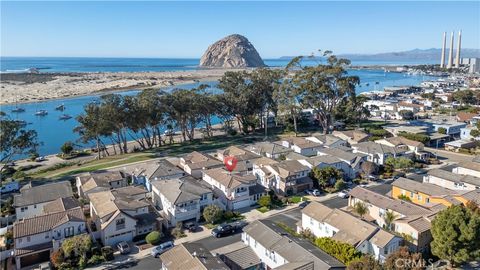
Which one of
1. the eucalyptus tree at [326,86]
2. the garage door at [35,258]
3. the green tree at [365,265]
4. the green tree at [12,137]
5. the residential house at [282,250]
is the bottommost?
the garage door at [35,258]

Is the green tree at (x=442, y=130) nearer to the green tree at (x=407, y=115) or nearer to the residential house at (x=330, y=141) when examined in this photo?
the green tree at (x=407, y=115)

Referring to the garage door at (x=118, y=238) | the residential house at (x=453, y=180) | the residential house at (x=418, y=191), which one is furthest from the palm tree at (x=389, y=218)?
the garage door at (x=118, y=238)

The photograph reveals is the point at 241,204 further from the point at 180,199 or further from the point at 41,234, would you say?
the point at 41,234

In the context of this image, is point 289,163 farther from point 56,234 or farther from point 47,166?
point 47,166

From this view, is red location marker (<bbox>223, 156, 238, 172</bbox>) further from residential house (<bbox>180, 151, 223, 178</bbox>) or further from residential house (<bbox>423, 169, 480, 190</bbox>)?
residential house (<bbox>423, 169, 480, 190</bbox>)

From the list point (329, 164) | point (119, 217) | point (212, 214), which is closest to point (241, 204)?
point (212, 214)

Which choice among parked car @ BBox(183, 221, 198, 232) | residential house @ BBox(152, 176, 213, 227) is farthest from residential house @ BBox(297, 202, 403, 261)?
residential house @ BBox(152, 176, 213, 227)

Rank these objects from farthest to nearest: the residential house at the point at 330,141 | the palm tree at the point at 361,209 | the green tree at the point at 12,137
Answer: the residential house at the point at 330,141 → the green tree at the point at 12,137 → the palm tree at the point at 361,209
